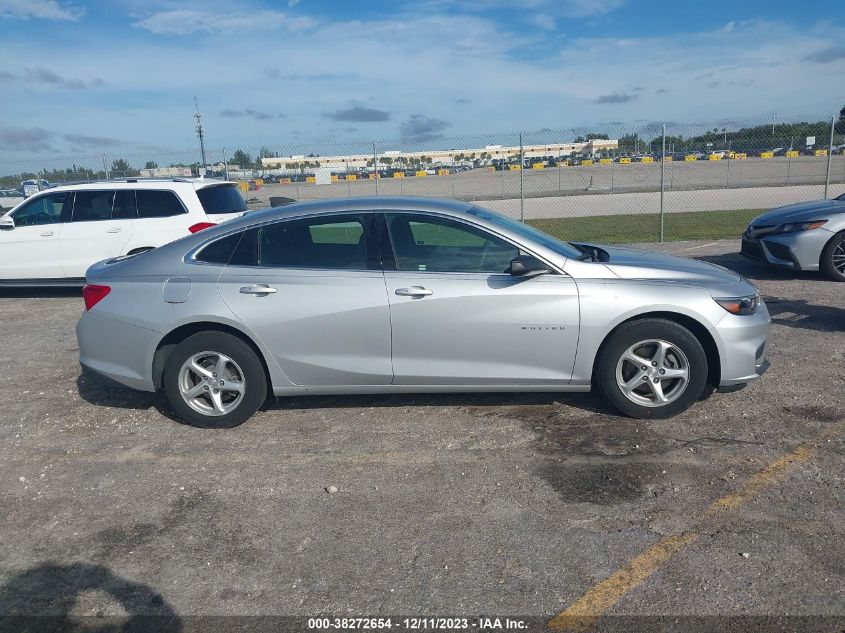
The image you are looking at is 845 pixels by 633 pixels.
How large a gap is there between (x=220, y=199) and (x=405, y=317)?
6385 millimetres

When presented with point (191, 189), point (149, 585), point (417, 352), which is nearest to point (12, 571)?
point (149, 585)

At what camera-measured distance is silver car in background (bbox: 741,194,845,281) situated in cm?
898

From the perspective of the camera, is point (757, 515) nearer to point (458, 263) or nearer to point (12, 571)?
point (458, 263)

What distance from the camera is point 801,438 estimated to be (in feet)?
14.8

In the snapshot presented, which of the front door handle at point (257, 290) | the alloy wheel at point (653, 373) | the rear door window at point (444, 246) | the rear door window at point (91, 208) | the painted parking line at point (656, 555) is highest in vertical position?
the rear door window at point (91, 208)

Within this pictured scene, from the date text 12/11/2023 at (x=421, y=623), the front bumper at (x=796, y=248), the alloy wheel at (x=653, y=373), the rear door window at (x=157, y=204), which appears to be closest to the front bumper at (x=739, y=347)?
the alloy wheel at (x=653, y=373)

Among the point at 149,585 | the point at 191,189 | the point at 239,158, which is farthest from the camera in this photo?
the point at 239,158

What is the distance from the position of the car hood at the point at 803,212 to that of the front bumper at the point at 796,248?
22cm

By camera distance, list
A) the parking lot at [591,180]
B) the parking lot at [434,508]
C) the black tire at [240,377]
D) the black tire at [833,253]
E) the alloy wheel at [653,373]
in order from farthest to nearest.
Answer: the parking lot at [591,180] → the black tire at [833,253] → the black tire at [240,377] → the alloy wheel at [653,373] → the parking lot at [434,508]

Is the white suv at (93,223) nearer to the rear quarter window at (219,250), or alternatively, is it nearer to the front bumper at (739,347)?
the rear quarter window at (219,250)

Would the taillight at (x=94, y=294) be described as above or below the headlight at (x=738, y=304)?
above

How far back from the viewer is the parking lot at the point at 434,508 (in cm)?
310

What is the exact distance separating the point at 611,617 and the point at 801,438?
91.5 inches

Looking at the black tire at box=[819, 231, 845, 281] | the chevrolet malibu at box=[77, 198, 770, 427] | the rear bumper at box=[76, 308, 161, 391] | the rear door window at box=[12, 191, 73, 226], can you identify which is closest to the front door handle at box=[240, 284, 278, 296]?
the chevrolet malibu at box=[77, 198, 770, 427]
